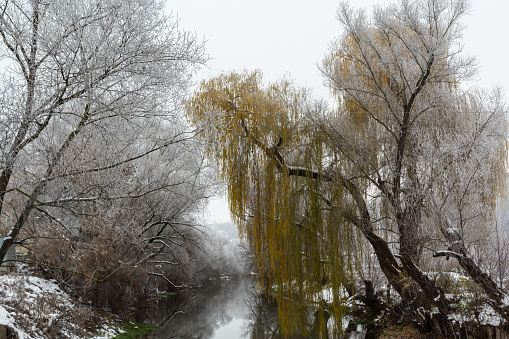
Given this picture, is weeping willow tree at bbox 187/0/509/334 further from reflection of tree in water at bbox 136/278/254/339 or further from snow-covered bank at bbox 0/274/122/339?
reflection of tree in water at bbox 136/278/254/339

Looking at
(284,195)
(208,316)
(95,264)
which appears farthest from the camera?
(208,316)

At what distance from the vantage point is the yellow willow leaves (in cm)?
755

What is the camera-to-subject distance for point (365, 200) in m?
7.69

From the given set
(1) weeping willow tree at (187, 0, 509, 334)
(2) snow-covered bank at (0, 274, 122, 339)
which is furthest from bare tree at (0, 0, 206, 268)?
(2) snow-covered bank at (0, 274, 122, 339)

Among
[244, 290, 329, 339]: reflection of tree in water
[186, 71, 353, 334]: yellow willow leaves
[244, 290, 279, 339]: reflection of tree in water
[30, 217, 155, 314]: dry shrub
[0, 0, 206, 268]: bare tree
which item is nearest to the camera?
[0, 0, 206, 268]: bare tree

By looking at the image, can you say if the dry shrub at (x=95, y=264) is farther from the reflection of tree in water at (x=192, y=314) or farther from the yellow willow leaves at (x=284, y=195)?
the yellow willow leaves at (x=284, y=195)

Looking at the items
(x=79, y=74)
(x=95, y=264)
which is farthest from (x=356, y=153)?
(x=95, y=264)

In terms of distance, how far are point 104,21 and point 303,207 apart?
5.24 metres

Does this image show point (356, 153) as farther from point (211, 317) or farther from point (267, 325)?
point (211, 317)

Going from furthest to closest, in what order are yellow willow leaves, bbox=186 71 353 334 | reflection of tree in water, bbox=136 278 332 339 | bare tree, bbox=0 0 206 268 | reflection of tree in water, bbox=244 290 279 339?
reflection of tree in water, bbox=136 278 332 339, reflection of tree in water, bbox=244 290 279 339, yellow willow leaves, bbox=186 71 353 334, bare tree, bbox=0 0 206 268

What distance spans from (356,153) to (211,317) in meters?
8.95

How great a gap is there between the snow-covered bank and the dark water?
185 cm

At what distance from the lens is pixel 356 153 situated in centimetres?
745

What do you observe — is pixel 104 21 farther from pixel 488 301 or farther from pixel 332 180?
pixel 488 301
